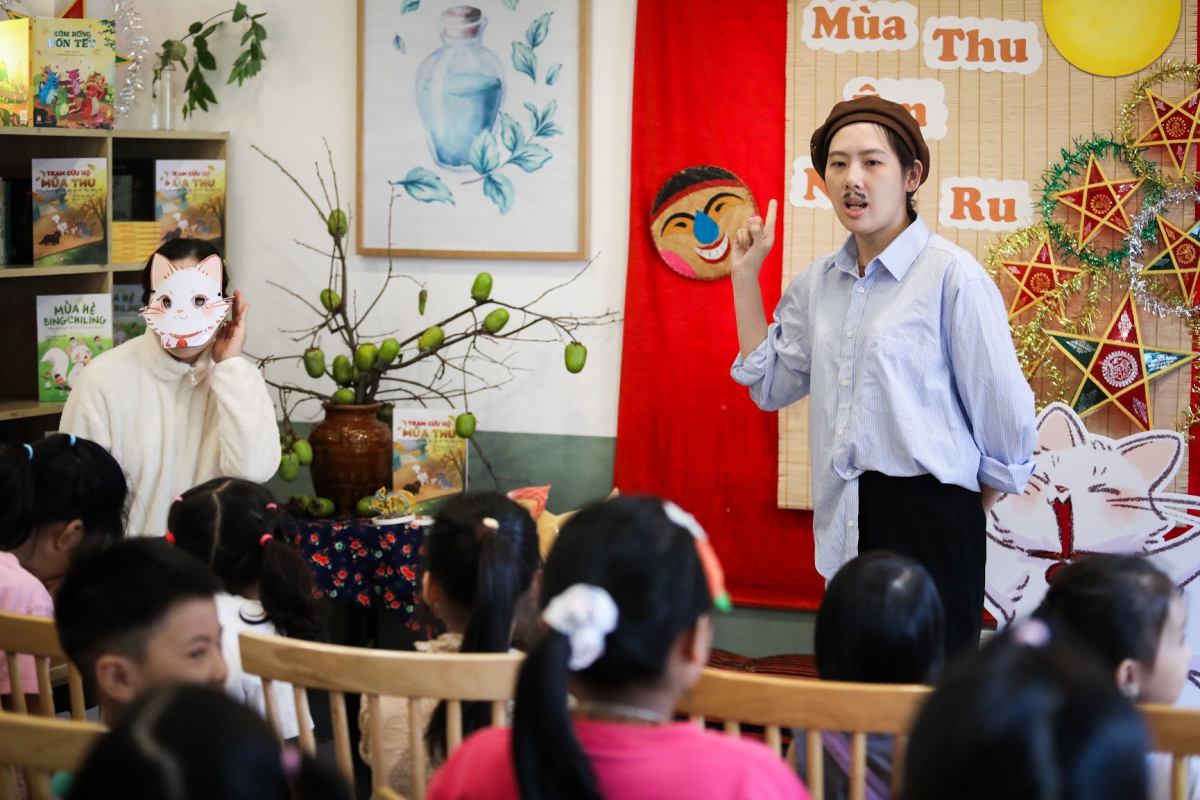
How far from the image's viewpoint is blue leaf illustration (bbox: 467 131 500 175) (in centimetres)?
370

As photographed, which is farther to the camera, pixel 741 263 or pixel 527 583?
pixel 741 263

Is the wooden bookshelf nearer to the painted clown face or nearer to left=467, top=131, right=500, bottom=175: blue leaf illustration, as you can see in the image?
left=467, top=131, right=500, bottom=175: blue leaf illustration

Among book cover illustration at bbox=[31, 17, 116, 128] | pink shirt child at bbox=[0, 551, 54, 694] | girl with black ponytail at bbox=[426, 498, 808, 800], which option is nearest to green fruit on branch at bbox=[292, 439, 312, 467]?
book cover illustration at bbox=[31, 17, 116, 128]

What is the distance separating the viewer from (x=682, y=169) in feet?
11.6

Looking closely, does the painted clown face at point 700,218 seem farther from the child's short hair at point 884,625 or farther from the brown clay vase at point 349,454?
the child's short hair at point 884,625

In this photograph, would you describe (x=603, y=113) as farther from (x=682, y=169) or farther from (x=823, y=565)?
(x=823, y=565)

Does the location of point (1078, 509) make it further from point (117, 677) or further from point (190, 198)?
point (190, 198)

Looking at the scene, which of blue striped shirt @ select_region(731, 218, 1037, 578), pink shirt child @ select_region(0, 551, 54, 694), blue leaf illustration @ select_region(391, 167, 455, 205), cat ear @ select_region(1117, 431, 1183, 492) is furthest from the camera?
blue leaf illustration @ select_region(391, 167, 455, 205)

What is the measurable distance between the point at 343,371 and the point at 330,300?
8.5 inches

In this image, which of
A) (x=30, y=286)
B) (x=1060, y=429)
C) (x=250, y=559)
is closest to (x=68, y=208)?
(x=30, y=286)

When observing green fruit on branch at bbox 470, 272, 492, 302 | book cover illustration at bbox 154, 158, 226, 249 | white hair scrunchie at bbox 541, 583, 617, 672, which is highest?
book cover illustration at bbox 154, 158, 226, 249

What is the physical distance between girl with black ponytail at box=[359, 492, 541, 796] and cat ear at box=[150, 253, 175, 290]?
1.19 m

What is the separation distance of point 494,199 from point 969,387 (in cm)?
180

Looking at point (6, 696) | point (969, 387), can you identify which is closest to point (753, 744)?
point (969, 387)
